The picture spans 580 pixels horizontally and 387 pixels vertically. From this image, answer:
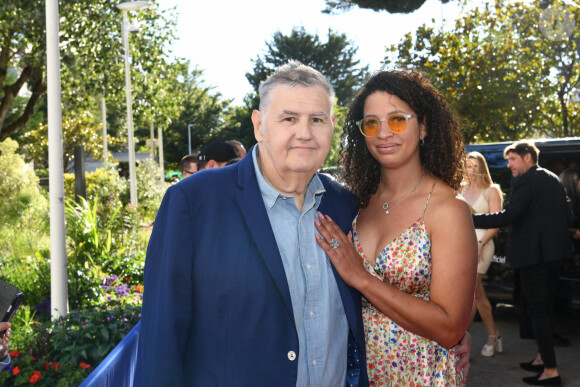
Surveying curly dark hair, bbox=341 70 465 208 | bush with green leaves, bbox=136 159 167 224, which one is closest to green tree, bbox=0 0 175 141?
bush with green leaves, bbox=136 159 167 224

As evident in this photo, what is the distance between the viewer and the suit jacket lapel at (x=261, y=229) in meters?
2.04

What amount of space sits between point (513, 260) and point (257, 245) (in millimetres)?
4162

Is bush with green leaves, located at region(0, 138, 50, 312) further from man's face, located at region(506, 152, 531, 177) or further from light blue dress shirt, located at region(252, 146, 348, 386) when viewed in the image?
light blue dress shirt, located at region(252, 146, 348, 386)

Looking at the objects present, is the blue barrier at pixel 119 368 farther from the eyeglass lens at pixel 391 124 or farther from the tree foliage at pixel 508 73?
the tree foliage at pixel 508 73

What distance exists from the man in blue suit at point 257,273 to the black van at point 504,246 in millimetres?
4643

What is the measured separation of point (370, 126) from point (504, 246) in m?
4.75

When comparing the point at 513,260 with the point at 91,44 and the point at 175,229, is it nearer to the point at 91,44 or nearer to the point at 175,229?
the point at 175,229

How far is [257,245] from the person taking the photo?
6.77 ft

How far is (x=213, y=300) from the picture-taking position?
1998 mm

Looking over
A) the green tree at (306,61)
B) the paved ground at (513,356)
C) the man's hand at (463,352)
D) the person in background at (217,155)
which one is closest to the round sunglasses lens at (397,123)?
the man's hand at (463,352)

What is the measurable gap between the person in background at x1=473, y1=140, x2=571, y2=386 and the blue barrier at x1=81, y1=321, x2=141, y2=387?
12.1 ft

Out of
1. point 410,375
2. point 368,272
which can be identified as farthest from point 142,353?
point 410,375

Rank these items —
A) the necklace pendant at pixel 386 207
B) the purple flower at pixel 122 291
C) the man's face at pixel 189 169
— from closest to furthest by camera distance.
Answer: the necklace pendant at pixel 386 207
the purple flower at pixel 122 291
the man's face at pixel 189 169

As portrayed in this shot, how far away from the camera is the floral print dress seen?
2.46 m
